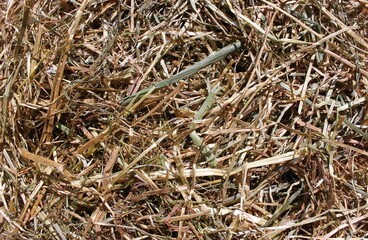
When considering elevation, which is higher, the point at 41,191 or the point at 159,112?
the point at 159,112

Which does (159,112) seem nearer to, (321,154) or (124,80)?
(124,80)

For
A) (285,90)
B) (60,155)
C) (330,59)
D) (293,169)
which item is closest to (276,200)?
(293,169)

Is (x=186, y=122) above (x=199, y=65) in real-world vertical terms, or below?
below

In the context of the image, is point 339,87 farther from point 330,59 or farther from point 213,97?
point 213,97

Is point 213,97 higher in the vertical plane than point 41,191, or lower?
higher

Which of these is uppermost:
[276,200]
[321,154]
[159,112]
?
[159,112]

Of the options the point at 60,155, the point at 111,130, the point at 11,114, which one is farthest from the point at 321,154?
the point at 11,114
